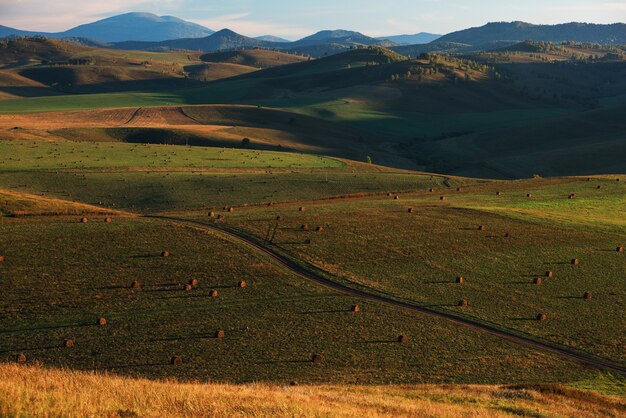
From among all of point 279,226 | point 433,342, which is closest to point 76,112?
point 279,226

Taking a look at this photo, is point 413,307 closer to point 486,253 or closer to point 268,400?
point 486,253

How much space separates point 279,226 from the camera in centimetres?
6594

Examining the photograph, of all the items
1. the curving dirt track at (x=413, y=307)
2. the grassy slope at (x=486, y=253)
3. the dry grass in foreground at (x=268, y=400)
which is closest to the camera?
the dry grass in foreground at (x=268, y=400)

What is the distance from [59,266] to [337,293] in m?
23.1

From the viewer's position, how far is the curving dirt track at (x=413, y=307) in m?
42.7

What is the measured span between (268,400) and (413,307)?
78.5ft

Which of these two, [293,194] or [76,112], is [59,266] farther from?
[76,112]

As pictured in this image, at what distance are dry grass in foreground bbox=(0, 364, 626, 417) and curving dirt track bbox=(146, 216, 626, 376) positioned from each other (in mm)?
7051

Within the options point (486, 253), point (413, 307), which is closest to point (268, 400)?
point (413, 307)

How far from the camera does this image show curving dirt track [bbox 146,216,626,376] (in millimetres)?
42656

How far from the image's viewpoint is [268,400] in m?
27.7

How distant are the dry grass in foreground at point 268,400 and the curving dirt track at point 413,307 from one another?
278 inches

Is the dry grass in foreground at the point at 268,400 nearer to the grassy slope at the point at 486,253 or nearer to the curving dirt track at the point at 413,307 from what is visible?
the curving dirt track at the point at 413,307

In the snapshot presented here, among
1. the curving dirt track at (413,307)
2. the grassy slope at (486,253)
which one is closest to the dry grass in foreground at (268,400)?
the curving dirt track at (413,307)
